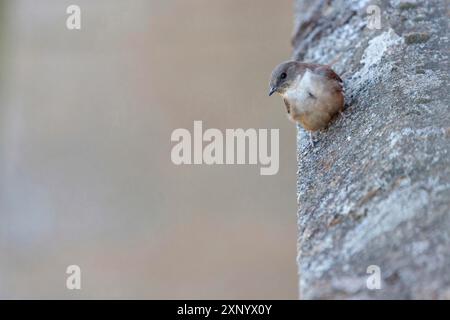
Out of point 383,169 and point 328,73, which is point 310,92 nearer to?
point 328,73

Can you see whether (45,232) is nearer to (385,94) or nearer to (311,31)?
(311,31)

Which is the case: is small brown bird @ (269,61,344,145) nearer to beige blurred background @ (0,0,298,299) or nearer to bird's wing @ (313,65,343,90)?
bird's wing @ (313,65,343,90)

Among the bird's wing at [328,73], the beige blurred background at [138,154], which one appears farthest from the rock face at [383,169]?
the beige blurred background at [138,154]

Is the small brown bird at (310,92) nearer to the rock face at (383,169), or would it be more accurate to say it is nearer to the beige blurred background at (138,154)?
the rock face at (383,169)

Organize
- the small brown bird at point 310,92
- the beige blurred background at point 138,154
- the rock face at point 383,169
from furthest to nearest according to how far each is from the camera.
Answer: the beige blurred background at point 138,154
the small brown bird at point 310,92
the rock face at point 383,169

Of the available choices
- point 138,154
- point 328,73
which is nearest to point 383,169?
point 328,73

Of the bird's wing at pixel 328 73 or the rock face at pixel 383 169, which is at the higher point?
the bird's wing at pixel 328 73
